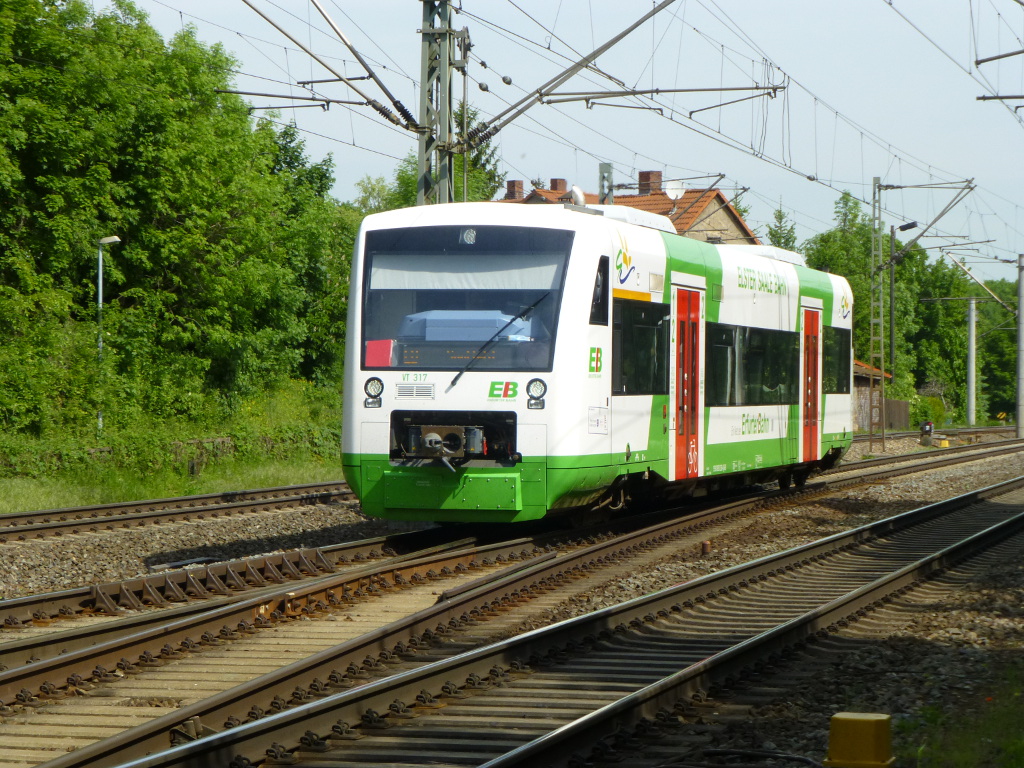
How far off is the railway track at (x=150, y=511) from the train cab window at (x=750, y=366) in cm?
617

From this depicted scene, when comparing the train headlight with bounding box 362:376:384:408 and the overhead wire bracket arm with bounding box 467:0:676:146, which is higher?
the overhead wire bracket arm with bounding box 467:0:676:146

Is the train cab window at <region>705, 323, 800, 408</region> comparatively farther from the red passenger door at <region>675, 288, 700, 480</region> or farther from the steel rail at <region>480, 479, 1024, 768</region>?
the steel rail at <region>480, 479, 1024, 768</region>

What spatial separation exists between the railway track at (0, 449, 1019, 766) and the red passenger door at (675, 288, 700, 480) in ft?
9.33

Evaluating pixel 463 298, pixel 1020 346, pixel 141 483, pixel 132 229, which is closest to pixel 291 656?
pixel 463 298

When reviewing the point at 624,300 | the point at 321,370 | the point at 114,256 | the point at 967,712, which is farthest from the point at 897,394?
the point at 967,712

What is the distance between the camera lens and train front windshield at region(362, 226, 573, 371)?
40.1 ft

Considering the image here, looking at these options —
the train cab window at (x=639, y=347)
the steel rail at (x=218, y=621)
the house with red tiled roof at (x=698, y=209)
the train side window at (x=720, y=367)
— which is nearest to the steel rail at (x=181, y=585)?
the steel rail at (x=218, y=621)

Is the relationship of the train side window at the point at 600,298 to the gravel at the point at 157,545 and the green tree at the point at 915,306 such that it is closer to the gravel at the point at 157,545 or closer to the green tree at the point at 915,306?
the gravel at the point at 157,545

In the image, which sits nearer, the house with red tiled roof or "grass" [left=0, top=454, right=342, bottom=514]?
"grass" [left=0, top=454, right=342, bottom=514]

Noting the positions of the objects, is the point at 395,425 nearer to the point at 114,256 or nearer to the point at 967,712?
the point at 967,712

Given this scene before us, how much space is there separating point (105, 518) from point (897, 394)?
54.9 meters

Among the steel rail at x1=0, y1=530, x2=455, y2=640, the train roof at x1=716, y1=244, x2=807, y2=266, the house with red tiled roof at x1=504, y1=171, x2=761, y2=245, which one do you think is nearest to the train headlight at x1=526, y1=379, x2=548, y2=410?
the steel rail at x1=0, y1=530, x2=455, y2=640

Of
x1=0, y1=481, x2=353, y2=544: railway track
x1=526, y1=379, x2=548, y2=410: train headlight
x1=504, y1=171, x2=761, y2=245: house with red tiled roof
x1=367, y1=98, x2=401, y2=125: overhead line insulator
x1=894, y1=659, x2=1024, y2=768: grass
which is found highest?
x1=504, y1=171, x2=761, y2=245: house with red tiled roof

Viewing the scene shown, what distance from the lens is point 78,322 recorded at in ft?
95.3
